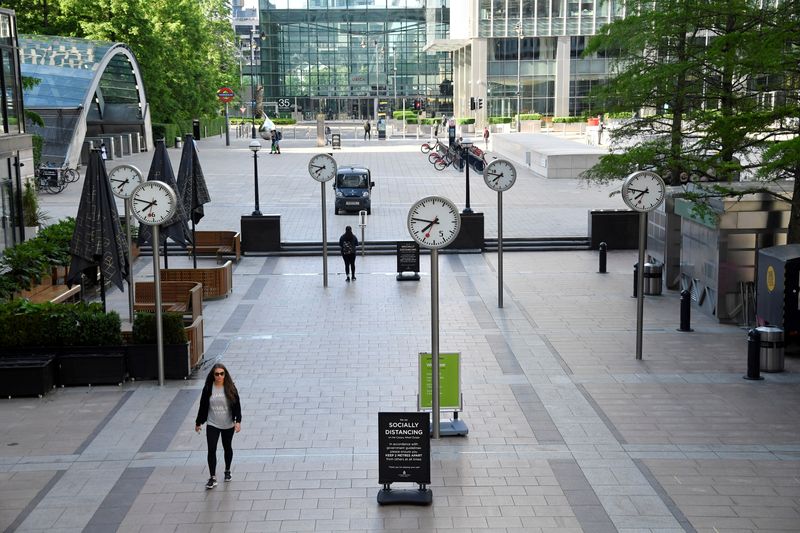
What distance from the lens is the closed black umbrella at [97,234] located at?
16531 mm

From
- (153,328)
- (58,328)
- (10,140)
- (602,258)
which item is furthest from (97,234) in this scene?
(602,258)

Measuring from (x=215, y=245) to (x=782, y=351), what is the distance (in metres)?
15.7

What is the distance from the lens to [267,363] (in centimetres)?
1689

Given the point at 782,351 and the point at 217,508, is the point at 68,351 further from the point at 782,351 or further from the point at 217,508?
the point at 782,351

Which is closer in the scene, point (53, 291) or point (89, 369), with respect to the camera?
point (89, 369)

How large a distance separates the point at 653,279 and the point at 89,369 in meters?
→ 12.5

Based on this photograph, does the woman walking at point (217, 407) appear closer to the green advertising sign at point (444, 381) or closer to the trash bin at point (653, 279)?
Answer: the green advertising sign at point (444, 381)

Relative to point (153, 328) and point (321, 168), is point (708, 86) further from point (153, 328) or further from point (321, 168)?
point (153, 328)

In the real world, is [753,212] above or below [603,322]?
above

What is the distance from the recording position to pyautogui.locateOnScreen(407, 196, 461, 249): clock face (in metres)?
12.6

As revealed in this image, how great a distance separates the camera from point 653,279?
22.4 metres

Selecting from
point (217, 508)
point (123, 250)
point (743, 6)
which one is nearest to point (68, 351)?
point (123, 250)

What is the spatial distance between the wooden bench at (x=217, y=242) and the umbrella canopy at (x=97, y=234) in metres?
10.00

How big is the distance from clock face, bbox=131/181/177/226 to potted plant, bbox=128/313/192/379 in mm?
1492
